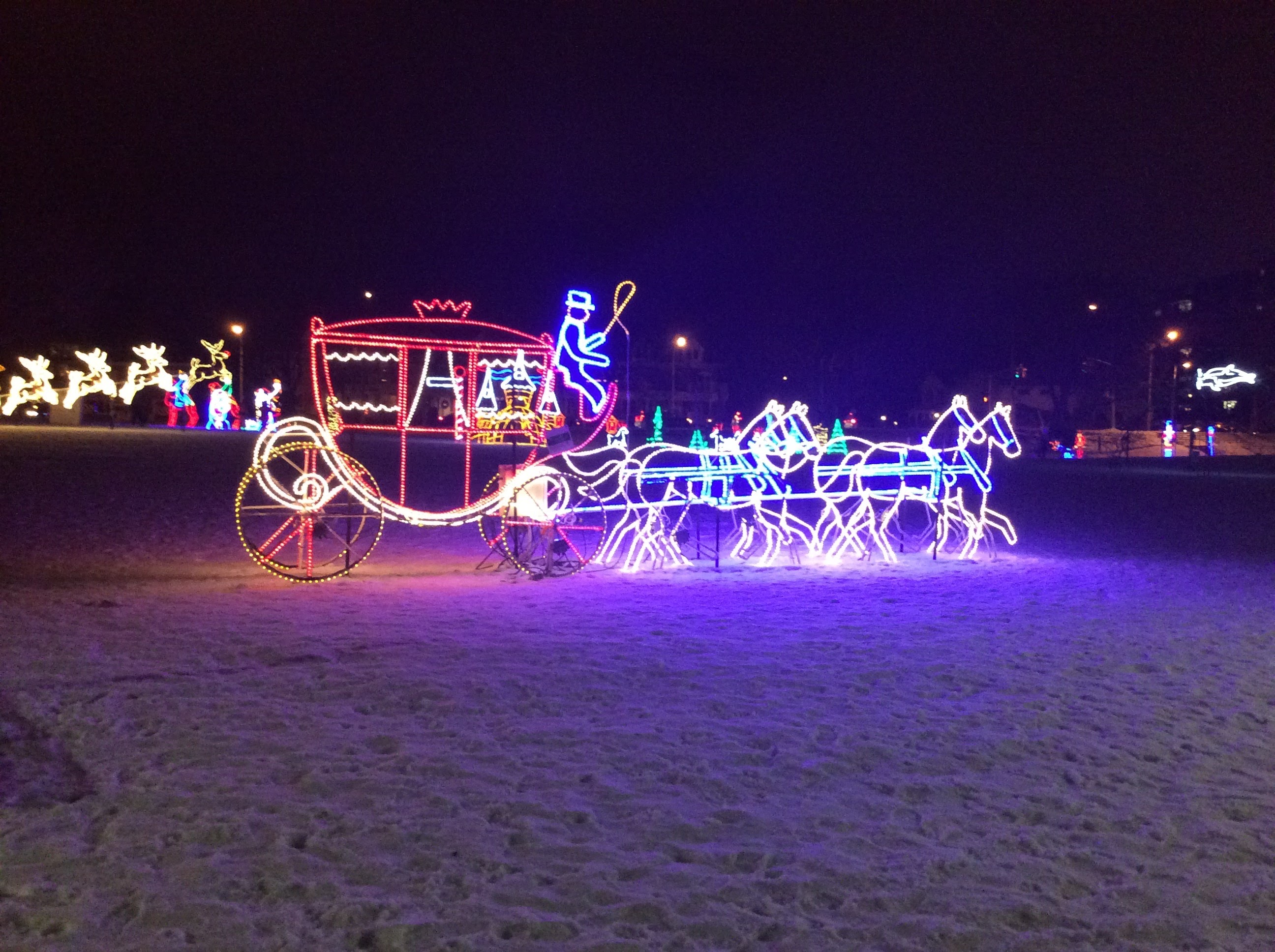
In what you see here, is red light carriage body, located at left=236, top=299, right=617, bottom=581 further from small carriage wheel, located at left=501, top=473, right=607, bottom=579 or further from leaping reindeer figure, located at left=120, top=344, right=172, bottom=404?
leaping reindeer figure, located at left=120, top=344, right=172, bottom=404

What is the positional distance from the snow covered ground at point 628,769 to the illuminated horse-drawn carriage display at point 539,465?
51.5 inches

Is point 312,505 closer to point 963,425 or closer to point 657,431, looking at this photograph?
point 963,425

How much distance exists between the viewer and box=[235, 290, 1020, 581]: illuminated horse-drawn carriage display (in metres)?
9.48

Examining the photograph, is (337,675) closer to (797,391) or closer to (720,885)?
(720,885)

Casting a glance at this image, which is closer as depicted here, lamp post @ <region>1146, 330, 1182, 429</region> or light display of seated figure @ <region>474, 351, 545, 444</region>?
light display of seated figure @ <region>474, 351, 545, 444</region>

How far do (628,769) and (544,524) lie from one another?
590cm

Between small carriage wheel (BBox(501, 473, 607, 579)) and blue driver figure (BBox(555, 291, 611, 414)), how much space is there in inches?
43.4

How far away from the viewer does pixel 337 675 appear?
591 cm

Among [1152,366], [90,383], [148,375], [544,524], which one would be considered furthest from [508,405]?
[1152,366]

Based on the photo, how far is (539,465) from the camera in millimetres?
10445

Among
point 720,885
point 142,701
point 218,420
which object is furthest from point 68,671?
point 218,420

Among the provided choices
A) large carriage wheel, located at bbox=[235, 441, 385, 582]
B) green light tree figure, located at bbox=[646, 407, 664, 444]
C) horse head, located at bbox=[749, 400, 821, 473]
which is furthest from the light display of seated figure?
green light tree figure, located at bbox=[646, 407, 664, 444]

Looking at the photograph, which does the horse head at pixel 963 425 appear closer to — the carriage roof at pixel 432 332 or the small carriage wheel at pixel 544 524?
the small carriage wheel at pixel 544 524

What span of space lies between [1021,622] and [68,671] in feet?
23.5
